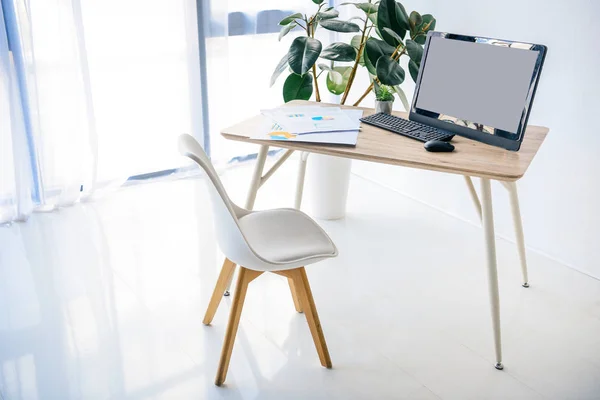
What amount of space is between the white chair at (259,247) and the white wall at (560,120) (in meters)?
1.25

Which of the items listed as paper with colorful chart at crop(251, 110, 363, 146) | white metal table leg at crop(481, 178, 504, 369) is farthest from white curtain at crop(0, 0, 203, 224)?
white metal table leg at crop(481, 178, 504, 369)

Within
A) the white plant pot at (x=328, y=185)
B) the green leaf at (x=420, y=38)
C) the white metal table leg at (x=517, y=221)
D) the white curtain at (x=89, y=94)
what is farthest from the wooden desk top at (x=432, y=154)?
the white curtain at (x=89, y=94)

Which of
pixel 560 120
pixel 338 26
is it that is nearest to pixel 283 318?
pixel 338 26

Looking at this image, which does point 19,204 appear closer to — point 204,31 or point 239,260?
point 204,31

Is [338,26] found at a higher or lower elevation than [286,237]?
higher

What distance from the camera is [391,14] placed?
2.39 m

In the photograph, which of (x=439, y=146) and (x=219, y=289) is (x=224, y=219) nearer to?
(x=219, y=289)

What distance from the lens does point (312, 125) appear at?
214 centimetres

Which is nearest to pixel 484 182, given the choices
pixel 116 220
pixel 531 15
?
pixel 531 15

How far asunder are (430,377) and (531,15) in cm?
160

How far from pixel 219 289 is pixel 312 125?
0.66m

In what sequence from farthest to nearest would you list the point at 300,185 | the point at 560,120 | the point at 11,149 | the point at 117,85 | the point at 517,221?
1. the point at 117,85
2. the point at 11,149
3. the point at 300,185
4. the point at 560,120
5. the point at 517,221

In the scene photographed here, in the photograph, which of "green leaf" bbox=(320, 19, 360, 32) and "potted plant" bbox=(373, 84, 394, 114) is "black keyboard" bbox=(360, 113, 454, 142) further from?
"green leaf" bbox=(320, 19, 360, 32)

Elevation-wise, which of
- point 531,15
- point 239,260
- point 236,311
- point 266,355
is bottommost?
point 266,355
